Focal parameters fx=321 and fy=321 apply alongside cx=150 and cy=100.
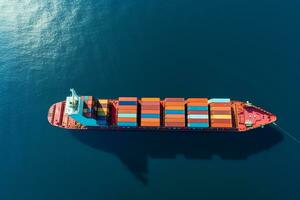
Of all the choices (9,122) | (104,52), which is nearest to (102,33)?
(104,52)

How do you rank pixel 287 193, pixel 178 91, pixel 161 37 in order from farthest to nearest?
1. pixel 161 37
2. pixel 178 91
3. pixel 287 193

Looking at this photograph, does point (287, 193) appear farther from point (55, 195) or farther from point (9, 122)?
point (9, 122)

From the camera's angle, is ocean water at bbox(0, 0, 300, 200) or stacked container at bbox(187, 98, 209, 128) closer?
ocean water at bbox(0, 0, 300, 200)

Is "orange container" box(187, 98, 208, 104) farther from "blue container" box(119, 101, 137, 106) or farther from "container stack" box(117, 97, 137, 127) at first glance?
"container stack" box(117, 97, 137, 127)

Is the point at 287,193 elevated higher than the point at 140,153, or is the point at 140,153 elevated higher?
the point at 140,153

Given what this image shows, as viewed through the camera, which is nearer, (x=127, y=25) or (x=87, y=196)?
(x=87, y=196)

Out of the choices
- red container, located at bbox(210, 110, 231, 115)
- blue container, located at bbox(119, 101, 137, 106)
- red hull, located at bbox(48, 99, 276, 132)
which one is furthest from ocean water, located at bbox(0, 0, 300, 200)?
red container, located at bbox(210, 110, 231, 115)

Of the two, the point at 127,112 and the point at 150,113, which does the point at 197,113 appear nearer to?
the point at 150,113
